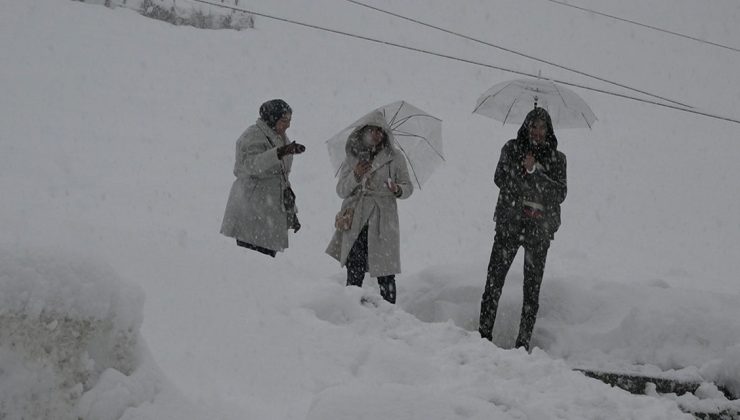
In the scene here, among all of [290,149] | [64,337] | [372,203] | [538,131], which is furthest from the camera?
[372,203]

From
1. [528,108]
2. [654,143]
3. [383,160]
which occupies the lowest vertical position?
[383,160]

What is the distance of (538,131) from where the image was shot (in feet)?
19.1

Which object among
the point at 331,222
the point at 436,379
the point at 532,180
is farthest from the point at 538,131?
the point at 331,222

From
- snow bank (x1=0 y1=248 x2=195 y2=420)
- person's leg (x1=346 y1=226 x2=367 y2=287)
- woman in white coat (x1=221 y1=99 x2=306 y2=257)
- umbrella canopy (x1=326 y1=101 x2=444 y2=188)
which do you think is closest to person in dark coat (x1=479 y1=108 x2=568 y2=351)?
person's leg (x1=346 y1=226 x2=367 y2=287)

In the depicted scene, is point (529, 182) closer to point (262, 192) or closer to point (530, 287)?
point (530, 287)

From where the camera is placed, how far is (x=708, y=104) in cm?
2533

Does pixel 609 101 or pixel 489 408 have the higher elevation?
pixel 609 101

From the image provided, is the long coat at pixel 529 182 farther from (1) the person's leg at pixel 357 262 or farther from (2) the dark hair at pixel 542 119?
(1) the person's leg at pixel 357 262

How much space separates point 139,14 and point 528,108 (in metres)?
22.9

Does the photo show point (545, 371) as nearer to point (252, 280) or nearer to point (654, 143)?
point (252, 280)

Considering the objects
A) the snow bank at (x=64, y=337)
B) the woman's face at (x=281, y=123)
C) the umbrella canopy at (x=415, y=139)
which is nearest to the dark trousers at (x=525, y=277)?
the umbrella canopy at (x=415, y=139)

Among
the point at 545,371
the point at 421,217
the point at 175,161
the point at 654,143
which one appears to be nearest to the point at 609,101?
the point at 654,143

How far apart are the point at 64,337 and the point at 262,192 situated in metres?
4.05

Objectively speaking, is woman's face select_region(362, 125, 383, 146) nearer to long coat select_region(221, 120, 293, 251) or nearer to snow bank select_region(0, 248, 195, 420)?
long coat select_region(221, 120, 293, 251)
